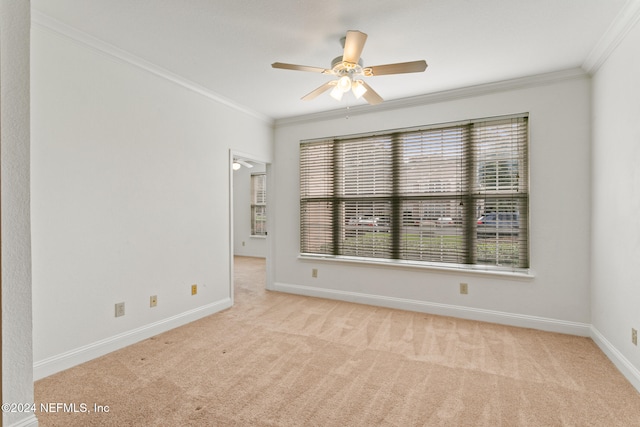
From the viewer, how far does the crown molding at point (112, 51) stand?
217cm

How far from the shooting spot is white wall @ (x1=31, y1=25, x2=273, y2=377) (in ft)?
7.34

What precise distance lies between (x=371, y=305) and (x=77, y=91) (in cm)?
375

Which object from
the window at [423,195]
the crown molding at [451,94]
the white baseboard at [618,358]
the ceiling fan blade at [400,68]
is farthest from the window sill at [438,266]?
the ceiling fan blade at [400,68]

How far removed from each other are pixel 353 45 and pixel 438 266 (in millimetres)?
2700

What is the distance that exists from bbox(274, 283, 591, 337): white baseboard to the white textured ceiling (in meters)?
2.53

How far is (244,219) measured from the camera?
8.24 metres

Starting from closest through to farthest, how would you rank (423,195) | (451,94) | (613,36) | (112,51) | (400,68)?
(400,68) → (613,36) → (112,51) → (451,94) → (423,195)

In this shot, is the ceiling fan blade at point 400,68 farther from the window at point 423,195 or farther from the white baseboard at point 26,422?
the white baseboard at point 26,422

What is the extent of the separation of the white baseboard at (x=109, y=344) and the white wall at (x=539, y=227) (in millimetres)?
2160

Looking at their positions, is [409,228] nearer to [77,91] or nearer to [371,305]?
[371,305]

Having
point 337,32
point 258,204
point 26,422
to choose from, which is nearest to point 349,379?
point 26,422

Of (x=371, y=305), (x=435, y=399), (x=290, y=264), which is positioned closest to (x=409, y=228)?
(x=371, y=305)

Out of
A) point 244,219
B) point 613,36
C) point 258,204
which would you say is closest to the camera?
point 613,36

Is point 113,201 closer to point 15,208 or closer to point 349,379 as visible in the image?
point 15,208
